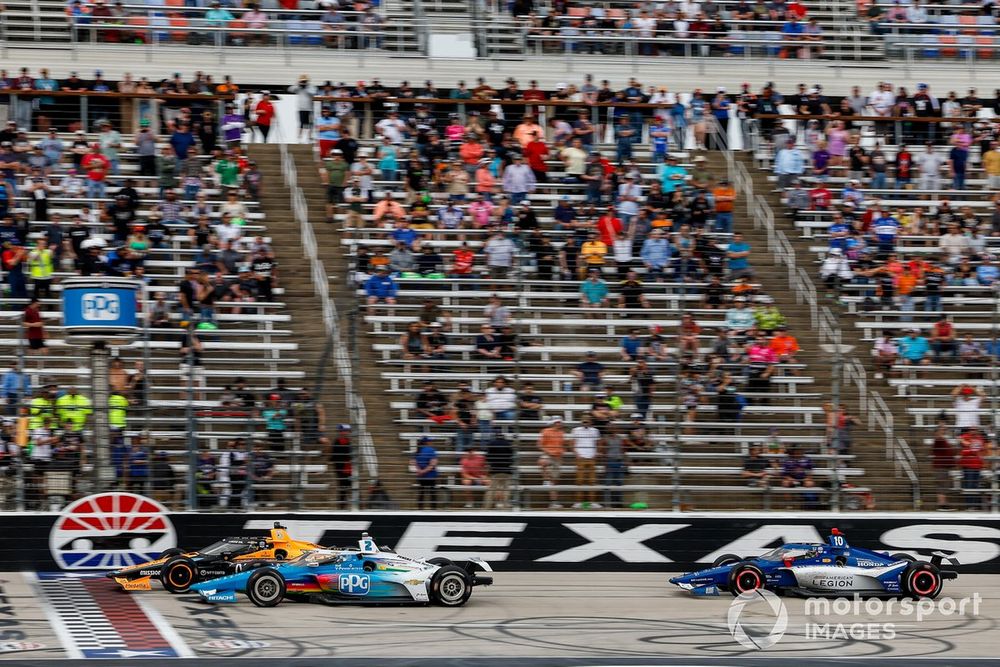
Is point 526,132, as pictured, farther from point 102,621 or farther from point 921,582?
point 102,621

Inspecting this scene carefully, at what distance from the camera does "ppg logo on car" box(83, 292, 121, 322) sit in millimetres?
19750

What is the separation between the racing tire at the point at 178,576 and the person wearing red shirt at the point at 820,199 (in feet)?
46.3

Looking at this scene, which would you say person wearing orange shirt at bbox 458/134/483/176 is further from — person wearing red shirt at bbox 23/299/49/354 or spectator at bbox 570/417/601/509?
person wearing red shirt at bbox 23/299/49/354

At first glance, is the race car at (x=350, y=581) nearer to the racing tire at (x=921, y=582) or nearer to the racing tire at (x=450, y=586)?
the racing tire at (x=450, y=586)

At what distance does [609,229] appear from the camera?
25.0 m

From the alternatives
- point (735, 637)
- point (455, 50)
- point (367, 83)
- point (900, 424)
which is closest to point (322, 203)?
point (367, 83)

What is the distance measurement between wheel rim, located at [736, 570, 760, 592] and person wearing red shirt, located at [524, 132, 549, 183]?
1084cm

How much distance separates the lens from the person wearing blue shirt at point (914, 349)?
23281mm

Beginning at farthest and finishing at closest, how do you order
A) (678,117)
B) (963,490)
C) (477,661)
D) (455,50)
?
(455,50)
(678,117)
(963,490)
(477,661)

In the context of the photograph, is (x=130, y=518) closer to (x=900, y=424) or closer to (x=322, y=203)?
(x=322, y=203)

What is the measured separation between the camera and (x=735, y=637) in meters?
15.6

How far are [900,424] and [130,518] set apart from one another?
11.1 metres

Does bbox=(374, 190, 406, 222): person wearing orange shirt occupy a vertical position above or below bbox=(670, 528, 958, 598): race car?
above

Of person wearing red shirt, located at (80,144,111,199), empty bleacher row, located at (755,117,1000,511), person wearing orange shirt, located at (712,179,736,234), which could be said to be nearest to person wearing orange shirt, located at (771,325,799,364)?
empty bleacher row, located at (755,117,1000,511)
